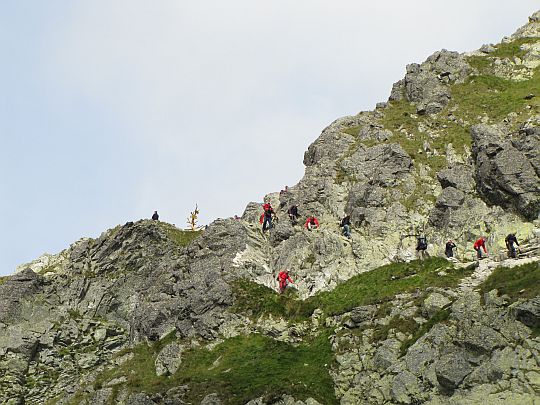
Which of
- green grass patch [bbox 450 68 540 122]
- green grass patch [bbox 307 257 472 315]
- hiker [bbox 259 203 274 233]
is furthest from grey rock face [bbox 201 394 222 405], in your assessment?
green grass patch [bbox 450 68 540 122]

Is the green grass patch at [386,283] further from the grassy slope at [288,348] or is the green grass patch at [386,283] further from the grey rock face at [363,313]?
the grey rock face at [363,313]

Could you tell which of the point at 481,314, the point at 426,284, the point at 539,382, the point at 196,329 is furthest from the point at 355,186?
the point at 539,382

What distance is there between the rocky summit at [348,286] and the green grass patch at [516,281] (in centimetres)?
18

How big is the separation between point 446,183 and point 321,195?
12.5m

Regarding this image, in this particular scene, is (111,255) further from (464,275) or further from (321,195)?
(464,275)

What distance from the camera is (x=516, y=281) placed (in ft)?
131

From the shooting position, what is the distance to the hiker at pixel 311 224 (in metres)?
59.1

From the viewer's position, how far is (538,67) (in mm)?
77875

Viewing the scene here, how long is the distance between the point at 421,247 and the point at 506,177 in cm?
1062

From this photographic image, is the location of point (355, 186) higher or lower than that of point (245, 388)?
higher

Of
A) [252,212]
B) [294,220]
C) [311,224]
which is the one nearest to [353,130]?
[252,212]

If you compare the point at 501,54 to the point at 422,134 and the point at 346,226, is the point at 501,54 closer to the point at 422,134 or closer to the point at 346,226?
the point at 422,134

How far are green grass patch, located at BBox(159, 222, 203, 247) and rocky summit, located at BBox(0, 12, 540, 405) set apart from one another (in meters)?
0.34

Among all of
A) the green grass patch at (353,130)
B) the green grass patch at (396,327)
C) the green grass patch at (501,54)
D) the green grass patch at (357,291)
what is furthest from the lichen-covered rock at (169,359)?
the green grass patch at (501,54)
